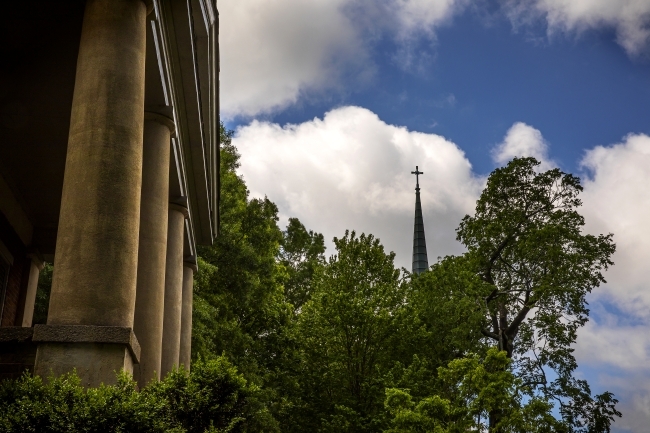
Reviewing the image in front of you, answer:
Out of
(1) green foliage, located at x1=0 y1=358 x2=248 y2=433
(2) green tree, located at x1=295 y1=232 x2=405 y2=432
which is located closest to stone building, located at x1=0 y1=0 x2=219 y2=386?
(1) green foliage, located at x1=0 y1=358 x2=248 y2=433

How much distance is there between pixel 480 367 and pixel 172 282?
16101 millimetres

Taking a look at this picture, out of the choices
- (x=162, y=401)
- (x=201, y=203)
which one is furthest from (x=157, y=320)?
(x=201, y=203)

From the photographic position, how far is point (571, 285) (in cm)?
4109

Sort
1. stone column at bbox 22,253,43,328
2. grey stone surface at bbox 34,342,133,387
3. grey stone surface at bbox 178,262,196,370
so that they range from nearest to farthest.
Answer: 1. grey stone surface at bbox 34,342,133,387
2. stone column at bbox 22,253,43,328
3. grey stone surface at bbox 178,262,196,370

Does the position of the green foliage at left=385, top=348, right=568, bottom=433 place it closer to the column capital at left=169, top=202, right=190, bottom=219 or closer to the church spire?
the column capital at left=169, top=202, right=190, bottom=219

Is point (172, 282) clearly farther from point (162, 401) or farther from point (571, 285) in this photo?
point (571, 285)

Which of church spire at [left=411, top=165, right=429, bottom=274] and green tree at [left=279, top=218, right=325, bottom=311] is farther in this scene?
church spire at [left=411, top=165, right=429, bottom=274]

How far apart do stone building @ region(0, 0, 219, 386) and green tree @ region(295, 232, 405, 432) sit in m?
15.9

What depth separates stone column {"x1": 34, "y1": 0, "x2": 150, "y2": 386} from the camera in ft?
27.6

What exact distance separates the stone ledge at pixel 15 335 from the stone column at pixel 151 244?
4.88 meters

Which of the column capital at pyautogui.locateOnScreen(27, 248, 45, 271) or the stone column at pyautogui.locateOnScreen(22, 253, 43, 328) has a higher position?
the column capital at pyautogui.locateOnScreen(27, 248, 45, 271)

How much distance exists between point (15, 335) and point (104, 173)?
2137mm

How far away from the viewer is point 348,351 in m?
39.6

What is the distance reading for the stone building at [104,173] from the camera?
28.3 ft
